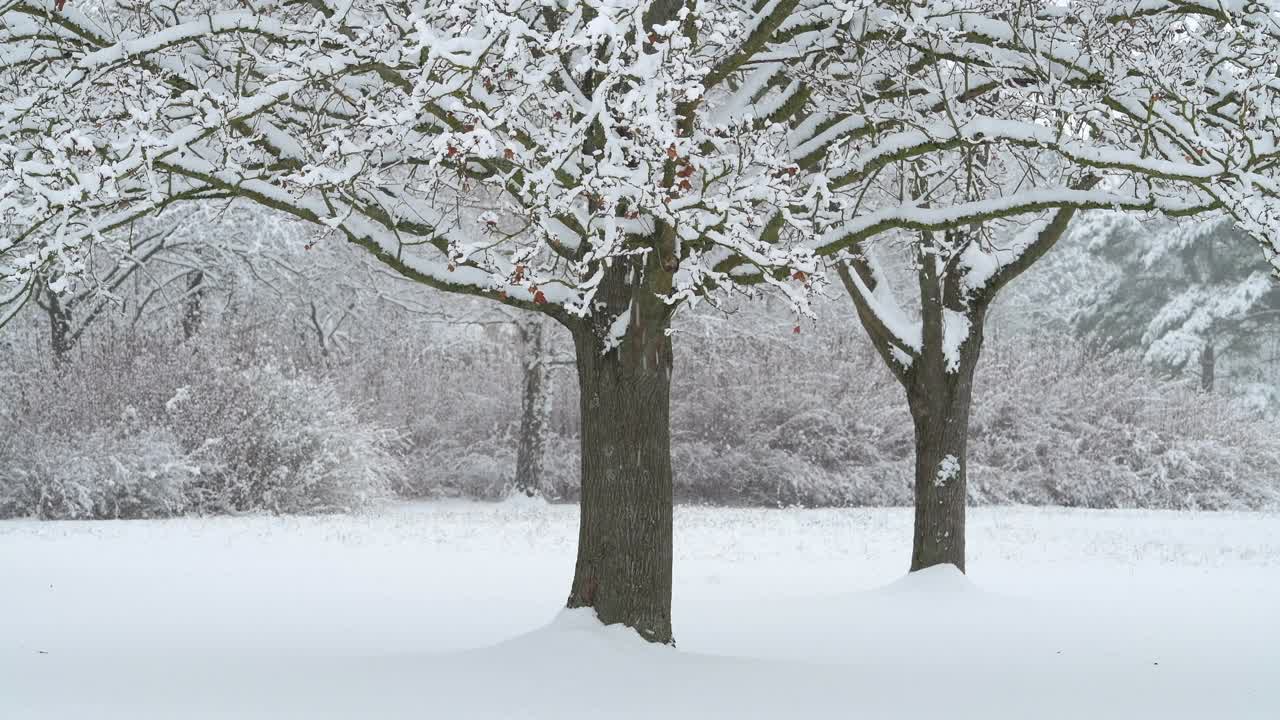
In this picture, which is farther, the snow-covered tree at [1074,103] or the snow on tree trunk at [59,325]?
the snow on tree trunk at [59,325]

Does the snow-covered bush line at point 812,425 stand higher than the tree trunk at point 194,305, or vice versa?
the tree trunk at point 194,305

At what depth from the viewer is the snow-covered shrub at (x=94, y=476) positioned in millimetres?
14828

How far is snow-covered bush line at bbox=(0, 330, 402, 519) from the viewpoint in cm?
1501

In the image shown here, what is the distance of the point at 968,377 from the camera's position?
9.42m

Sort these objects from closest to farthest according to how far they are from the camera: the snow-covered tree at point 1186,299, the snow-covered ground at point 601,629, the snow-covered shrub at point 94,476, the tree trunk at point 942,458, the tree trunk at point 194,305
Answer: the snow-covered ground at point 601,629 → the tree trunk at point 942,458 → the snow-covered shrub at point 94,476 → the tree trunk at point 194,305 → the snow-covered tree at point 1186,299

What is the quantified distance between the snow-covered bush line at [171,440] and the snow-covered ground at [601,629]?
143 cm

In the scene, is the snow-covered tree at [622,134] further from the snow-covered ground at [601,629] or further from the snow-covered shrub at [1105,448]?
the snow-covered shrub at [1105,448]

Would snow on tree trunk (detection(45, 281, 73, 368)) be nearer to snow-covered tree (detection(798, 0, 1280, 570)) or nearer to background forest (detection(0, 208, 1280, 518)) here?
background forest (detection(0, 208, 1280, 518))

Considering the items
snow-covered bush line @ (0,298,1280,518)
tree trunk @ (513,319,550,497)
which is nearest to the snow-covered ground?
tree trunk @ (513,319,550,497)

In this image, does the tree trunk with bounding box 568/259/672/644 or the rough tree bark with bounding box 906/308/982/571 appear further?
the rough tree bark with bounding box 906/308/982/571

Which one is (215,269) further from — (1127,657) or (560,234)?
(1127,657)

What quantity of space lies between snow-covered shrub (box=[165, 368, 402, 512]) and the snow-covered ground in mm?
1877

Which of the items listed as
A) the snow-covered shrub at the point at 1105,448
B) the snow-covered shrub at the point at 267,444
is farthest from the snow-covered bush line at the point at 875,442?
the snow-covered shrub at the point at 267,444

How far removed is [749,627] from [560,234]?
3.52 meters
